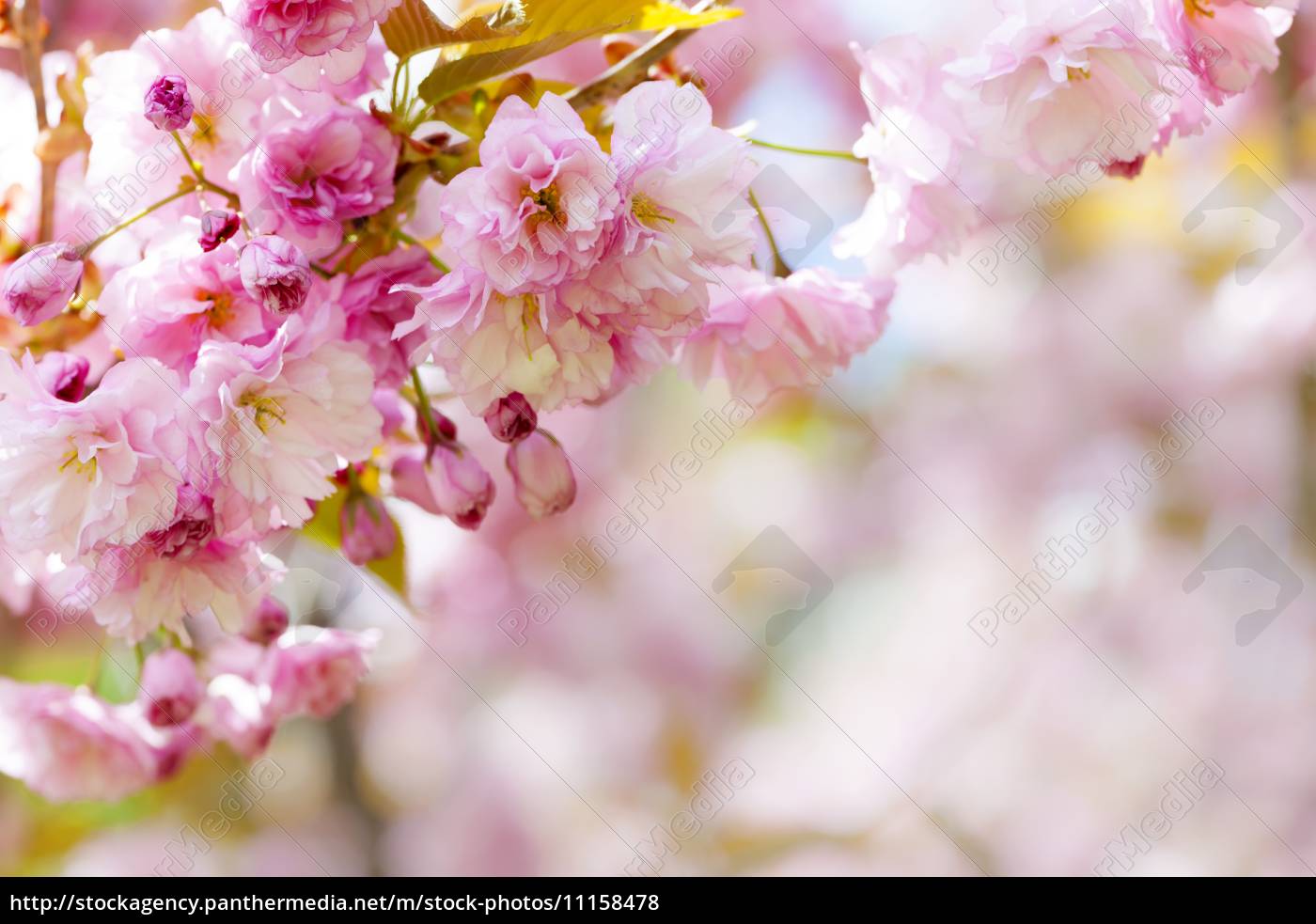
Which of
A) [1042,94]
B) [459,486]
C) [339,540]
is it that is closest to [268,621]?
[339,540]

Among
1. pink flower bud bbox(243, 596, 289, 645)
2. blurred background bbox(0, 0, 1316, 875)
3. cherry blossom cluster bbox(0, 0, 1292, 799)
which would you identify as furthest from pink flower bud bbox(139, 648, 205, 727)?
blurred background bbox(0, 0, 1316, 875)

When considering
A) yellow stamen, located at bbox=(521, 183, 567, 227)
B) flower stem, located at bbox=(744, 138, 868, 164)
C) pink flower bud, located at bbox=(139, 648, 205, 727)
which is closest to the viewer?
yellow stamen, located at bbox=(521, 183, 567, 227)

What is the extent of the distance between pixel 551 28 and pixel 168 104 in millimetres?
201

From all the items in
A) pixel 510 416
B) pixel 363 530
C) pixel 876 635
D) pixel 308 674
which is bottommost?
pixel 876 635

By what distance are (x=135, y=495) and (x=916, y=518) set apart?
2780 mm

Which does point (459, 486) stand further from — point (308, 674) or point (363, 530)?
point (308, 674)

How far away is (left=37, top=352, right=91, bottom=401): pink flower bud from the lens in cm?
63

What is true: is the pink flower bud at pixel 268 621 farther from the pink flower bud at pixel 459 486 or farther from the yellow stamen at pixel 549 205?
the yellow stamen at pixel 549 205

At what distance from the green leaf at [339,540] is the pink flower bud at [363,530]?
3 cm

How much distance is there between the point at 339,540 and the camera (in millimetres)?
828

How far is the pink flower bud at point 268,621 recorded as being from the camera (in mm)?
861

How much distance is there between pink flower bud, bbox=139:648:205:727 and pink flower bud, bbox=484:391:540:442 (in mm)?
440

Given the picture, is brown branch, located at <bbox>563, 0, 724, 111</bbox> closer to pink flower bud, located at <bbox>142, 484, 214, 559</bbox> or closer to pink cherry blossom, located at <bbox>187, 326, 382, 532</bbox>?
pink cherry blossom, located at <bbox>187, 326, 382, 532</bbox>
